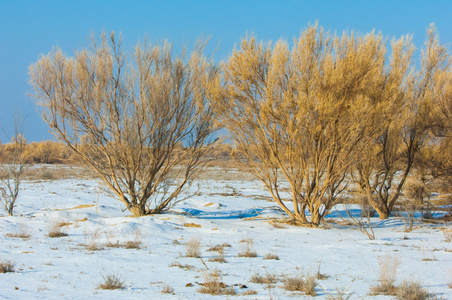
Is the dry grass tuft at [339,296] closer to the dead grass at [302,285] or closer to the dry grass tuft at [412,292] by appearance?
the dead grass at [302,285]

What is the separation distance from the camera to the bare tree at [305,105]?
395 inches

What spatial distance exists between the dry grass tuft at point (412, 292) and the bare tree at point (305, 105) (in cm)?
637

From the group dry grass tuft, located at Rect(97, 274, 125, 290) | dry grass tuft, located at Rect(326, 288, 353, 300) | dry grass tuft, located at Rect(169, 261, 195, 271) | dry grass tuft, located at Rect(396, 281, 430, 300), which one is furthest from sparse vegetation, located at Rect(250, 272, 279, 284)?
dry grass tuft, located at Rect(97, 274, 125, 290)

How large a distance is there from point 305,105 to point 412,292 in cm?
667

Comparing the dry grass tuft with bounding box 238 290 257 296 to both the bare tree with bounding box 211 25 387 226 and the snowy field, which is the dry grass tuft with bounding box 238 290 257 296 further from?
the bare tree with bounding box 211 25 387 226

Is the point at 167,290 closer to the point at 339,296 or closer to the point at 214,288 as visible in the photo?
the point at 214,288

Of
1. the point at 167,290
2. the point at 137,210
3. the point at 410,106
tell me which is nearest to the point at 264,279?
the point at 167,290

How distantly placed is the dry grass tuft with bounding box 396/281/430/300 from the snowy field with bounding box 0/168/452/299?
0.23m

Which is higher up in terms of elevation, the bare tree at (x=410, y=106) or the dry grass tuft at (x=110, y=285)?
the bare tree at (x=410, y=106)

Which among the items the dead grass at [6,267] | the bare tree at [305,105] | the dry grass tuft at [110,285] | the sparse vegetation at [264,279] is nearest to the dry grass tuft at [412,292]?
the sparse vegetation at [264,279]

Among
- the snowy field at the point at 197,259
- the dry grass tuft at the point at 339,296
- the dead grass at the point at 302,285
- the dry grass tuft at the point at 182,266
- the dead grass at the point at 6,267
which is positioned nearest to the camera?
the dry grass tuft at the point at 339,296

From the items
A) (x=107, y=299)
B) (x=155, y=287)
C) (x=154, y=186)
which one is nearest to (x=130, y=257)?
(x=155, y=287)

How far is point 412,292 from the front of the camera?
3.78 meters

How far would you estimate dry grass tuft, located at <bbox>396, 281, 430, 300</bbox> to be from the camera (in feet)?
12.1
